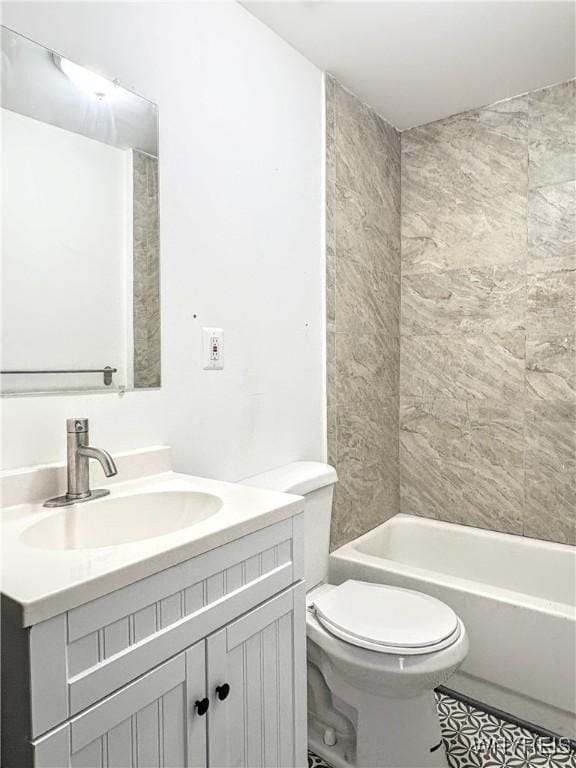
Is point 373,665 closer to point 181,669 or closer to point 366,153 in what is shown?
point 181,669

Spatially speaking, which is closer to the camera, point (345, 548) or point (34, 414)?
point (34, 414)

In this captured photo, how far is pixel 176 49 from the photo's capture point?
1.53m

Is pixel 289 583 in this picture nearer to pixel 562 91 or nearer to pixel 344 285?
pixel 344 285

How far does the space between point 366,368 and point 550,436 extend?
849 mm

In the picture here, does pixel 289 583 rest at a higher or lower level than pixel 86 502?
lower

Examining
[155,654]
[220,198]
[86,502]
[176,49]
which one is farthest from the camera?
[220,198]

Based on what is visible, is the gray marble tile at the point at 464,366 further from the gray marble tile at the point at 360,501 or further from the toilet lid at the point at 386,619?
the toilet lid at the point at 386,619

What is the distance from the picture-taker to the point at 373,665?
142cm

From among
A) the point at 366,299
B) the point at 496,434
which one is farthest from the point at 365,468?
the point at 366,299

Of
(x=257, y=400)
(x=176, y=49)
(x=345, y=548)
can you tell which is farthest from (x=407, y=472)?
(x=176, y=49)

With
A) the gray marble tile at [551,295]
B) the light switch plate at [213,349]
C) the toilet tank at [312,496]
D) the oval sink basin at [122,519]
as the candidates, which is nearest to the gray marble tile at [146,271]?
the light switch plate at [213,349]

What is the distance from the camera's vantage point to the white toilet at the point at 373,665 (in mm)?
1410

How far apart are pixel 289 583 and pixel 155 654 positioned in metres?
0.38

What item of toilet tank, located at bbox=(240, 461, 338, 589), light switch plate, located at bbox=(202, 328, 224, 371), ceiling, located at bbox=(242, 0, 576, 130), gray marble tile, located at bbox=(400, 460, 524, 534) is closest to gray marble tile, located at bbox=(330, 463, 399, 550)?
gray marble tile, located at bbox=(400, 460, 524, 534)
